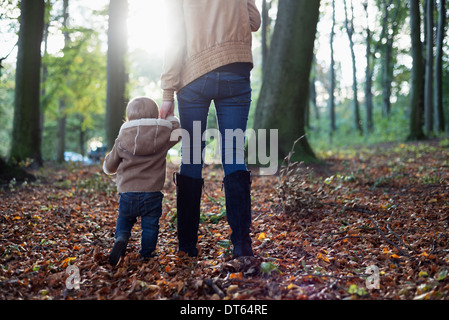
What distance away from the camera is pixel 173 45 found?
8.41ft

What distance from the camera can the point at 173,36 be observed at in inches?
101

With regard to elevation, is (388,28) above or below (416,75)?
above

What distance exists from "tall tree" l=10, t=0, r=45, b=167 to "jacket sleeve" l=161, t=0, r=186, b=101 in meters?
5.98

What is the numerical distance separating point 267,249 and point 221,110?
126cm

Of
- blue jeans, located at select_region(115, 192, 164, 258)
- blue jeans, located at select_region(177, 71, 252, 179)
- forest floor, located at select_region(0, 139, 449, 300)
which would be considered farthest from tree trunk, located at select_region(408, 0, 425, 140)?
blue jeans, located at select_region(115, 192, 164, 258)

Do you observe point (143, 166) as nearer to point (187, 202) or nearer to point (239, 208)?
point (187, 202)

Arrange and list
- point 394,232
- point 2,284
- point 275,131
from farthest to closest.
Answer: point 275,131, point 394,232, point 2,284

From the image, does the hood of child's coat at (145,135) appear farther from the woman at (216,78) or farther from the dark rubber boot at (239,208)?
the dark rubber boot at (239,208)

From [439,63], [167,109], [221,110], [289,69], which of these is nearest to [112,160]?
[167,109]

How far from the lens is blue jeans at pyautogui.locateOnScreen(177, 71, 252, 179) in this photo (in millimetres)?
2520

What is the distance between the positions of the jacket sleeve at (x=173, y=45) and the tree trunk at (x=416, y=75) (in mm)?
11600
